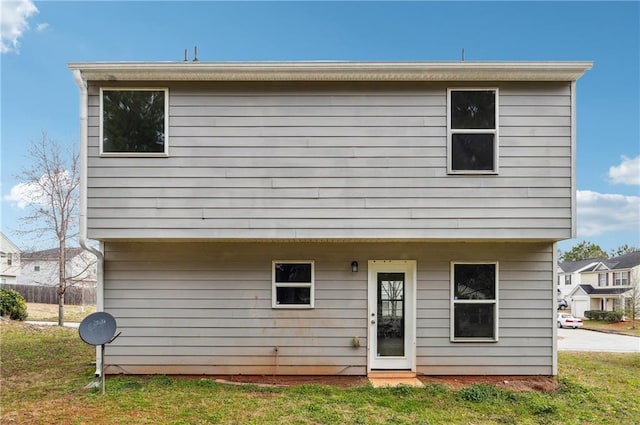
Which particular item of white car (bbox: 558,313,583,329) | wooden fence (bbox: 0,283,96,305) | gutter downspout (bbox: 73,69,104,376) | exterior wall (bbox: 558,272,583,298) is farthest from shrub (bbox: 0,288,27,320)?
exterior wall (bbox: 558,272,583,298)

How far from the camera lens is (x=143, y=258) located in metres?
6.44

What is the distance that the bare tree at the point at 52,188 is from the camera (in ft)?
45.6

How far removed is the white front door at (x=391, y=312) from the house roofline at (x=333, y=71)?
292cm

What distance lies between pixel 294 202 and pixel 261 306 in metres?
1.85

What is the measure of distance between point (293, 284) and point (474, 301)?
2.93 m

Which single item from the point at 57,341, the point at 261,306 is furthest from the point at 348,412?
the point at 57,341

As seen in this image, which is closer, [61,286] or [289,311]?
[289,311]

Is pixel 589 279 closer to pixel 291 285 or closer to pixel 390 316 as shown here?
pixel 390 316

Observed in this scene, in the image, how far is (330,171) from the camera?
589cm

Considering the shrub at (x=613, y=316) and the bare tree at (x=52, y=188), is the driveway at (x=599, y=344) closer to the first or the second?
the shrub at (x=613, y=316)

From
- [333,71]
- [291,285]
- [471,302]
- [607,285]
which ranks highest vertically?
[333,71]

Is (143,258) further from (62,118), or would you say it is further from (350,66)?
(62,118)

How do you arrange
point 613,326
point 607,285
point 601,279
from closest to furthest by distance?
point 613,326
point 607,285
point 601,279

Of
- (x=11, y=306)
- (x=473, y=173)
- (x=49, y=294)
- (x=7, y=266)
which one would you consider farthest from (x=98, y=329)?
(x=7, y=266)
